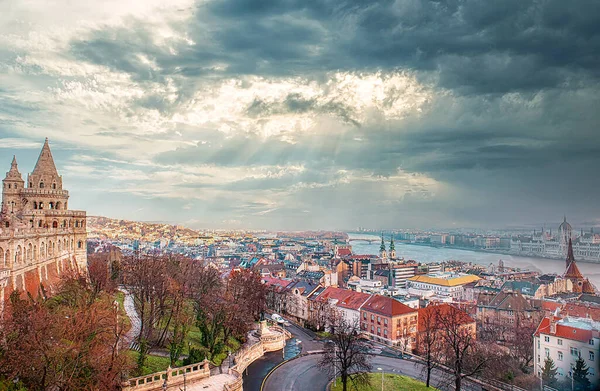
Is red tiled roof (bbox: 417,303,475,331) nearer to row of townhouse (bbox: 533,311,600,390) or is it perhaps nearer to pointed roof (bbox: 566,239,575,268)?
row of townhouse (bbox: 533,311,600,390)

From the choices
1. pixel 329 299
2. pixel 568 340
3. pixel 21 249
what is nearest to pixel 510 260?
pixel 329 299

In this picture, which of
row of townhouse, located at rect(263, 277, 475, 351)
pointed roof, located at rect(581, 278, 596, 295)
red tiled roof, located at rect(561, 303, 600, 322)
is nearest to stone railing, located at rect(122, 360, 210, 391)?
row of townhouse, located at rect(263, 277, 475, 351)

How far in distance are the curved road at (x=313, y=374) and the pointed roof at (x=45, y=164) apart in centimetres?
2564

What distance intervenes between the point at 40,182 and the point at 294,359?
2533 centimetres

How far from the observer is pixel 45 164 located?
37531 millimetres

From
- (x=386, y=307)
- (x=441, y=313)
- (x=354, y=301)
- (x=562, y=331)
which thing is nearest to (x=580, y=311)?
(x=441, y=313)

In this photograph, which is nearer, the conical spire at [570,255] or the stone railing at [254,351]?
the stone railing at [254,351]

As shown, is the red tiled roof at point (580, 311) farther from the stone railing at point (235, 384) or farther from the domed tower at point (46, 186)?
the domed tower at point (46, 186)

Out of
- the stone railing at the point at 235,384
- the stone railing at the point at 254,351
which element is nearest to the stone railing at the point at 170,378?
the stone railing at the point at 235,384

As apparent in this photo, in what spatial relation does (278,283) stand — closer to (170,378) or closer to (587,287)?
(170,378)

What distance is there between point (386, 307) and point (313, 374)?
49.5 ft

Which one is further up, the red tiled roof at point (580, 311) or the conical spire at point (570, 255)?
the conical spire at point (570, 255)

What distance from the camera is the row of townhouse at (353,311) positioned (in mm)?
39656

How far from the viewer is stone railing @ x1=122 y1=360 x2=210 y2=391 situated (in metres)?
20.1
